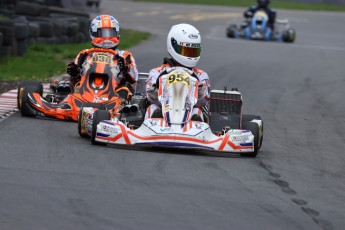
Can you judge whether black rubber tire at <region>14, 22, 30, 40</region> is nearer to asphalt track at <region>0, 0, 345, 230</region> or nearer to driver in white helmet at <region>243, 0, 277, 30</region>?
asphalt track at <region>0, 0, 345, 230</region>

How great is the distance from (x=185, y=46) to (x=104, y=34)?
208 centimetres

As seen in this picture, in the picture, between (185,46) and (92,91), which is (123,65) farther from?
(185,46)

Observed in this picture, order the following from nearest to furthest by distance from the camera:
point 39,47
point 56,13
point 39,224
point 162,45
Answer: point 39,224
point 39,47
point 162,45
point 56,13

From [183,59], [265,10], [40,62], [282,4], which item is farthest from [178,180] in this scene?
[282,4]

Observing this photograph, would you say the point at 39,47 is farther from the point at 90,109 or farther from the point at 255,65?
the point at 90,109

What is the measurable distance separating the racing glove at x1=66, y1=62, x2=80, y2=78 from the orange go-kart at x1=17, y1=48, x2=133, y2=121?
12 centimetres

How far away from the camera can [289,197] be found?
6.94 metres

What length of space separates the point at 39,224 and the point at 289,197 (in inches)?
80.7

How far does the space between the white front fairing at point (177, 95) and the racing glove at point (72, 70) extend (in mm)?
2036

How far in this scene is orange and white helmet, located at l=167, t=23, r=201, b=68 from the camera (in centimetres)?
938

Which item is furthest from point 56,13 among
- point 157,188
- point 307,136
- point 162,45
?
point 157,188

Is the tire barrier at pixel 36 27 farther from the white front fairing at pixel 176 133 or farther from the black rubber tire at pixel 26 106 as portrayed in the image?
the white front fairing at pixel 176 133

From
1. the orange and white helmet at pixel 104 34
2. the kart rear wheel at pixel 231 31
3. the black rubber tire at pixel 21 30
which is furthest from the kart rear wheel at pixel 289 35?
the orange and white helmet at pixel 104 34

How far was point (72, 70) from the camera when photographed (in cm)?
1095
